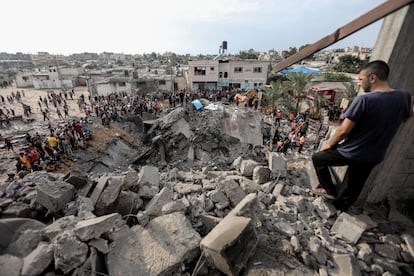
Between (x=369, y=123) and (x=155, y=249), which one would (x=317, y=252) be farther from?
(x=155, y=249)

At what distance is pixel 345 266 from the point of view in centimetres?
220

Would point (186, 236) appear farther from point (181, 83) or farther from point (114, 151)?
point (181, 83)

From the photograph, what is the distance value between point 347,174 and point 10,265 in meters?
4.15

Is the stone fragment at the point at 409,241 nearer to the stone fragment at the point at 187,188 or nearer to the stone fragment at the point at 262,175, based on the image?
the stone fragment at the point at 262,175

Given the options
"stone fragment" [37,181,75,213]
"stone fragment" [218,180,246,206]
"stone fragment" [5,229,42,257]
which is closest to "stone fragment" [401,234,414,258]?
"stone fragment" [218,180,246,206]

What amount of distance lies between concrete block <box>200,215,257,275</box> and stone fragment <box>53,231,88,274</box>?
134 centimetres

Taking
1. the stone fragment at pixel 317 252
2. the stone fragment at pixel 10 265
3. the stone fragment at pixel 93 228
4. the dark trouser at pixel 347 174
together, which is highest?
the dark trouser at pixel 347 174

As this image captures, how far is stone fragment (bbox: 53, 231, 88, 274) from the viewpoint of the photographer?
2058mm

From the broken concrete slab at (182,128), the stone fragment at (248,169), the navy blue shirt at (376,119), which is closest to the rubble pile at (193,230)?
the stone fragment at (248,169)

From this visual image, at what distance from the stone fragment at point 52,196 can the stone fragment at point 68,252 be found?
886 mm

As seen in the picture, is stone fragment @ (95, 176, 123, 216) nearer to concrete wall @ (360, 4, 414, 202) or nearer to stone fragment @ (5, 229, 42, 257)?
stone fragment @ (5, 229, 42, 257)

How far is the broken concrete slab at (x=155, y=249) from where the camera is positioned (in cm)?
219

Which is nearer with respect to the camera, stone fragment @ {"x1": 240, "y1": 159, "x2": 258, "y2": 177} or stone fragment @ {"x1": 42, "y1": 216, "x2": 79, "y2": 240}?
stone fragment @ {"x1": 42, "y1": 216, "x2": 79, "y2": 240}

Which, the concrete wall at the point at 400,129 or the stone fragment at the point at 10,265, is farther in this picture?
the concrete wall at the point at 400,129
